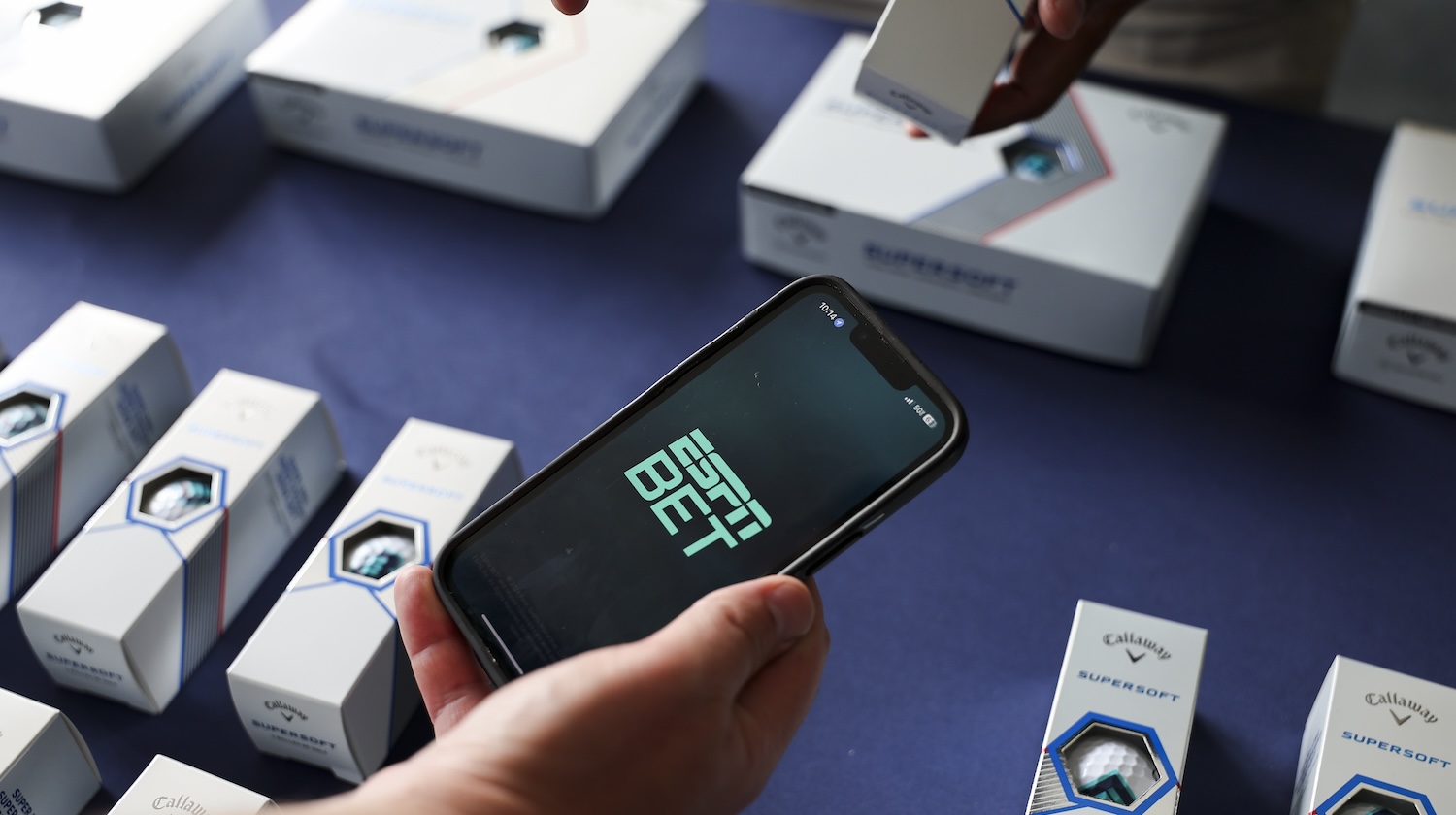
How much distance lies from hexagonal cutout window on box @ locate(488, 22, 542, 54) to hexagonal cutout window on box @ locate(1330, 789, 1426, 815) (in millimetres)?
1055

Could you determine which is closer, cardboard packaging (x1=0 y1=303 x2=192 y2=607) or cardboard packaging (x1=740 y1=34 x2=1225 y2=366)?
cardboard packaging (x1=0 y1=303 x2=192 y2=607)

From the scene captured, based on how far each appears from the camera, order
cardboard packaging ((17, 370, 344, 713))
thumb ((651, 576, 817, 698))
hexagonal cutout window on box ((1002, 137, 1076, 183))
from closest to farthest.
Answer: thumb ((651, 576, 817, 698)), cardboard packaging ((17, 370, 344, 713)), hexagonal cutout window on box ((1002, 137, 1076, 183))

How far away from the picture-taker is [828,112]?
4.22ft

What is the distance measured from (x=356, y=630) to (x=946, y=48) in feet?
2.11

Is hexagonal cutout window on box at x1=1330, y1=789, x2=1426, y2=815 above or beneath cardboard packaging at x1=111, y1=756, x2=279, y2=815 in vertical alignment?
beneath

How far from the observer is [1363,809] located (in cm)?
78

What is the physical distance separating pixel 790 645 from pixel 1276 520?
0.55 m

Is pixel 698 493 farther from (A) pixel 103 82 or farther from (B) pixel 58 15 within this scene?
(B) pixel 58 15

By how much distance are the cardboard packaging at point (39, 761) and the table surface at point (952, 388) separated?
0.12 ft

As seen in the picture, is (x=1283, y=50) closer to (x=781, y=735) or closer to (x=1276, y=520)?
(x=1276, y=520)

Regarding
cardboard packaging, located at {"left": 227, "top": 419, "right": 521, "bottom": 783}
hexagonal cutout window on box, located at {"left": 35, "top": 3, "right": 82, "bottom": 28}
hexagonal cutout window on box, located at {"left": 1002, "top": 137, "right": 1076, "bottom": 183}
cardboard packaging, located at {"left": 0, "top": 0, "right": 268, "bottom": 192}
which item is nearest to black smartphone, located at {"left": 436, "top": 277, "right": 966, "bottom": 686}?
cardboard packaging, located at {"left": 227, "top": 419, "right": 521, "bottom": 783}

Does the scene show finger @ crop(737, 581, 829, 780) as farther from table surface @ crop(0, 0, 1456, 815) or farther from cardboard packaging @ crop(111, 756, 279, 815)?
cardboard packaging @ crop(111, 756, 279, 815)

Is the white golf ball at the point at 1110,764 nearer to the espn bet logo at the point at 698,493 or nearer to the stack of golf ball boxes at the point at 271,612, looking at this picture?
the stack of golf ball boxes at the point at 271,612

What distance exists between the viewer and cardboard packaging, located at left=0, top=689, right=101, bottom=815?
→ 79cm
